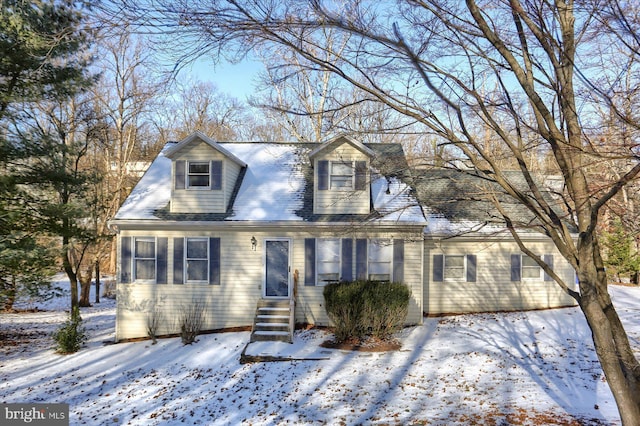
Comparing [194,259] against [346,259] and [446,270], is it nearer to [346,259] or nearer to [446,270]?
[346,259]

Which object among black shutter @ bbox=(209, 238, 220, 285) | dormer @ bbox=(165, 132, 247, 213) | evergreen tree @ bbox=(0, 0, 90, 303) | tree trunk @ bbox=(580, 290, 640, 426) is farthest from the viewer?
dormer @ bbox=(165, 132, 247, 213)

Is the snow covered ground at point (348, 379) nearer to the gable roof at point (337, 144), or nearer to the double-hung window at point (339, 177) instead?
the double-hung window at point (339, 177)

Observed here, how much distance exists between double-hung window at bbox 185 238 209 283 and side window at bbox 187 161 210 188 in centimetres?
162

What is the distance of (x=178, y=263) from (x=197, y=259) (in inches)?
21.4

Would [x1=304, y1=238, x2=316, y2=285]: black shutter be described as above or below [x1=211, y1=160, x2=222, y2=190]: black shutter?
below

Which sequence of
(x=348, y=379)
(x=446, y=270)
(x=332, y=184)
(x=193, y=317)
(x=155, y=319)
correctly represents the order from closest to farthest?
(x=348, y=379) < (x=193, y=317) < (x=155, y=319) < (x=332, y=184) < (x=446, y=270)

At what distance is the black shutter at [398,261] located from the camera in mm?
11984

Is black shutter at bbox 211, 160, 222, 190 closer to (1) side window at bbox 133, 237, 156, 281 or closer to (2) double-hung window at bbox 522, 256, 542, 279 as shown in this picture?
(1) side window at bbox 133, 237, 156, 281

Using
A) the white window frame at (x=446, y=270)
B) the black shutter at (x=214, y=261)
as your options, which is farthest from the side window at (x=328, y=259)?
the white window frame at (x=446, y=270)

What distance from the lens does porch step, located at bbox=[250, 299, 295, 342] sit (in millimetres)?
10719

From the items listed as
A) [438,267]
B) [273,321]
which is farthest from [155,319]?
[438,267]

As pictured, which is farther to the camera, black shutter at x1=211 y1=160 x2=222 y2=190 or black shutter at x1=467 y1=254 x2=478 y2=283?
black shutter at x1=467 y1=254 x2=478 y2=283

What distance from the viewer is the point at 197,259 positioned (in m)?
12.2

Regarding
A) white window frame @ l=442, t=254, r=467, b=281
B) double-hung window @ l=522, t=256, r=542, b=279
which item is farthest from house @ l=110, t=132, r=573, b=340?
double-hung window @ l=522, t=256, r=542, b=279
